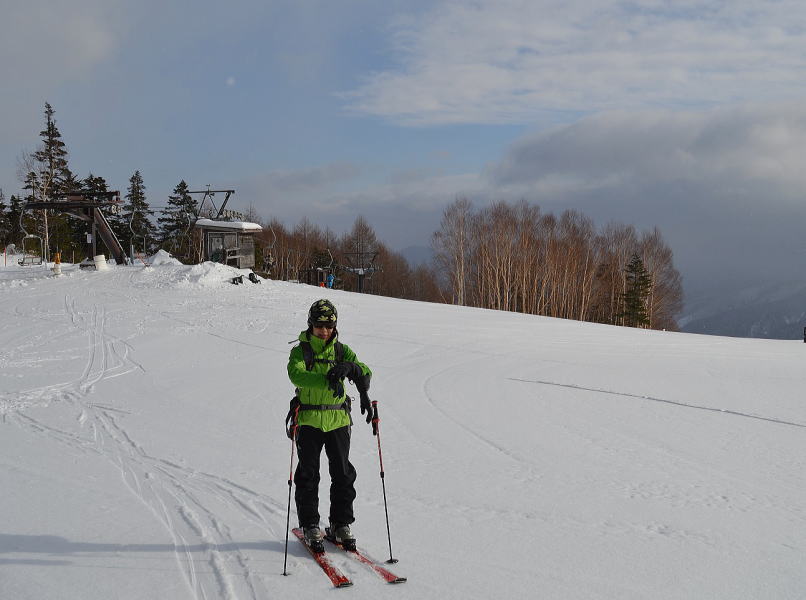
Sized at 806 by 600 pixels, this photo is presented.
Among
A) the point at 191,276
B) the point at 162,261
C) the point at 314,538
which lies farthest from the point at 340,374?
the point at 162,261

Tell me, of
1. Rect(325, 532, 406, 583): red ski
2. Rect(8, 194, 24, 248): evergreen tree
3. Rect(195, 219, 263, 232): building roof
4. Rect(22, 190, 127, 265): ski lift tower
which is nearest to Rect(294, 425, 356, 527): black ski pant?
Rect(325, 532, 406, 583): red ski

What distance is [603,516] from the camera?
16.1ft

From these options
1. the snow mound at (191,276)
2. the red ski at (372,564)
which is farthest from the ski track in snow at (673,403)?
the snow mound at (191,276)

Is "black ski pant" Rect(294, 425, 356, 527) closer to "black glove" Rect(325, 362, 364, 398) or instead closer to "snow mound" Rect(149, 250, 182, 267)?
"black glove" Rect(325, 362, 364, 398)

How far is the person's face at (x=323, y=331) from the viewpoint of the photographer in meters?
4.22

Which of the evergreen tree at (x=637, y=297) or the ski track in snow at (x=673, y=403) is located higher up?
the evergreen tree at (x=637, y=297)

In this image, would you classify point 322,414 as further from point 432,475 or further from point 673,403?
point 673,403

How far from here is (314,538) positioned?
4195 millimetres

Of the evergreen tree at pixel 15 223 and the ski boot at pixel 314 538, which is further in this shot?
the evergreen tree at pixel 15 223

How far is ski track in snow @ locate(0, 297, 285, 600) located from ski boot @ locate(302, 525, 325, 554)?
364mm

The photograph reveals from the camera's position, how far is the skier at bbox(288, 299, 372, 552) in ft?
13.7

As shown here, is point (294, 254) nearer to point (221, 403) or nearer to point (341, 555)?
point (221, 403)

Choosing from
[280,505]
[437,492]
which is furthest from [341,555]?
[437,492]

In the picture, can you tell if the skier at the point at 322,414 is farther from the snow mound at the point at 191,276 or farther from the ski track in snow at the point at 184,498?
the snow mound at the point at 191,276
